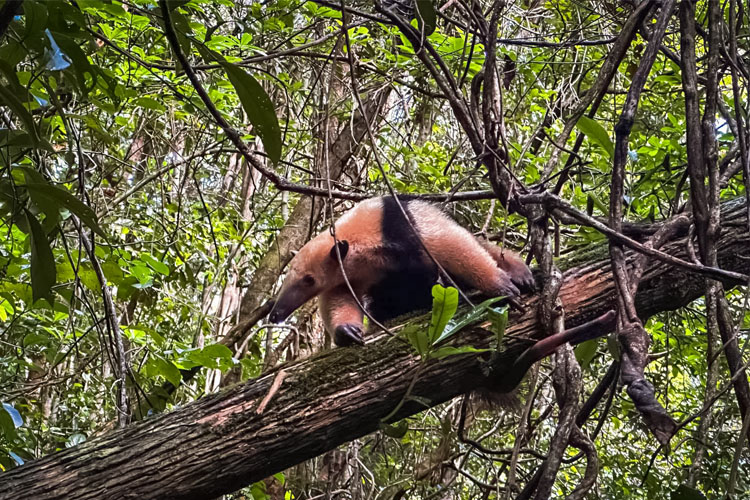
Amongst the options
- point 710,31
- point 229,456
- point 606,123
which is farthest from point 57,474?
point 606,123

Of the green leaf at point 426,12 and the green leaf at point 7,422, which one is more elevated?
the green leaf at point 426,12

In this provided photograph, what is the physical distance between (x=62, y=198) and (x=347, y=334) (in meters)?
1.47

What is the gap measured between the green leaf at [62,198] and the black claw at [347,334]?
1327 millimetres

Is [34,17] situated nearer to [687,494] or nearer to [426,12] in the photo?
[426,12]

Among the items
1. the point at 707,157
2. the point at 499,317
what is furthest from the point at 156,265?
the point at 707,157

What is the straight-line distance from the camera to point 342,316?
3.38 m

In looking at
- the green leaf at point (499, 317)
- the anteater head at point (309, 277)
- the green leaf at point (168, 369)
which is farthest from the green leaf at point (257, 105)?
the anteater head at point (309, 277)

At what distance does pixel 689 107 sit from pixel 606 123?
3.26 m

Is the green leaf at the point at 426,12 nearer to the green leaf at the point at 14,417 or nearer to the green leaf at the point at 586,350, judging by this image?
the green leaf at the point at 586,350

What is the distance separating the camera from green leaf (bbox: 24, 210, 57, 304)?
198 cm

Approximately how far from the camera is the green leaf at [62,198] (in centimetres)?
191

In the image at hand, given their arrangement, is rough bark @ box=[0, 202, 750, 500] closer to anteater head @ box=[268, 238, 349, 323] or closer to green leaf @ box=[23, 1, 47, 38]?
anteater head @ box=[268, 238, 349, 323]

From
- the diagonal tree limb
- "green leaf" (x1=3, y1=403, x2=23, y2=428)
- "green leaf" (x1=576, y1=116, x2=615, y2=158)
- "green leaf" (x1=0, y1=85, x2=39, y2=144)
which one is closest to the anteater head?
"green leaf" (x1=3, y1=403, x2=23, y2=428)

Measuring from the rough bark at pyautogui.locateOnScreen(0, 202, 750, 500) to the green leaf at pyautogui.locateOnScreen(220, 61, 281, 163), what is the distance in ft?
3.48
